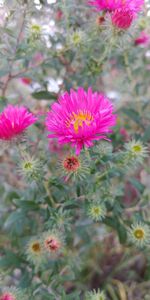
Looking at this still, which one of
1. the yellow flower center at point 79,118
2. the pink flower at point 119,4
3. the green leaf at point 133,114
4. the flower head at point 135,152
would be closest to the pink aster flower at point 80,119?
the yellow flower center at point 79,118

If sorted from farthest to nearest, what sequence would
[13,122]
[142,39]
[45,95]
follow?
[142,39]
[45,95]
[13,122]

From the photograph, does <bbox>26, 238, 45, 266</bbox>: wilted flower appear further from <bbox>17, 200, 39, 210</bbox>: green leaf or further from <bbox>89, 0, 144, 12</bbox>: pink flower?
<bbox>89, 0, 144, 12</bbox>: pink flower

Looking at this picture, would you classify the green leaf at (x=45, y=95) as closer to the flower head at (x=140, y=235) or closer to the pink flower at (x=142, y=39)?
the pink flower at (x=142, y=39)

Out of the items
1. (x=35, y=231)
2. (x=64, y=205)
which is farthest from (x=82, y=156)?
(x=35, y=231)

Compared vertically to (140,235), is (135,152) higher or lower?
higher

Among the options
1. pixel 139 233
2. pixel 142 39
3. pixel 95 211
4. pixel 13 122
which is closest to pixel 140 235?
pixel 139 233

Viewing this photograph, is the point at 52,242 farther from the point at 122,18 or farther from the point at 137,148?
the point at 122,18
